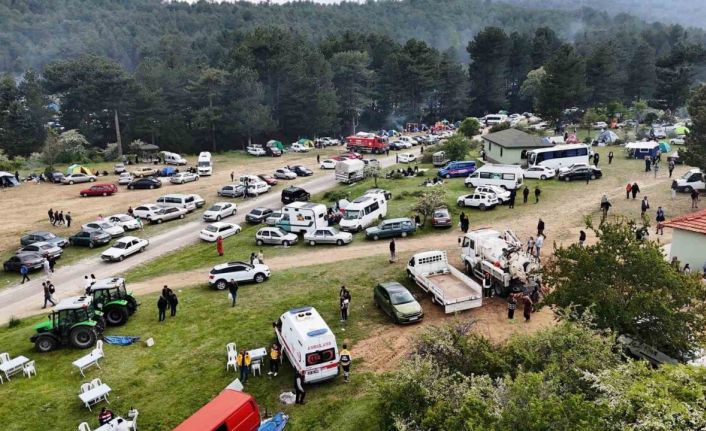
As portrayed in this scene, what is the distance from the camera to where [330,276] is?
97.9ft

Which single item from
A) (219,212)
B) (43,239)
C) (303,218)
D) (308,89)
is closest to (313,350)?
(303,218)

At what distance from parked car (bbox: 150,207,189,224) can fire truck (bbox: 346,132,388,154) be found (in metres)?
35.2

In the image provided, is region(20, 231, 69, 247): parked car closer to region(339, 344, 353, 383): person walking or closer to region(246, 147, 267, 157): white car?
region(339, 344, 353, 383): person walking

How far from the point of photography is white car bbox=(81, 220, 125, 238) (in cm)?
4003

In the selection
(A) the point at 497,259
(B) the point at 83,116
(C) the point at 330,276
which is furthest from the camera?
(B) the point at 83,116

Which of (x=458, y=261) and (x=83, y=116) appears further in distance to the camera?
(x=83, y=116)

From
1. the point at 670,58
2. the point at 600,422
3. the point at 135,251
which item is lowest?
the point at 135,251

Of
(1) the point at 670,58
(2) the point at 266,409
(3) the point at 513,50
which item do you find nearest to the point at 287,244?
(2) the point at 266,409

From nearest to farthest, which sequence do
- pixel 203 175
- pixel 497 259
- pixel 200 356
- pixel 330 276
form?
1. pixel 200 356
2. pixel 497 259
3. pixel 330 276
4. pixel 203 175

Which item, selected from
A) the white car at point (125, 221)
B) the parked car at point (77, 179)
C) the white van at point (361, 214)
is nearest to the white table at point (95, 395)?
Result: the white van at point (361, 214)

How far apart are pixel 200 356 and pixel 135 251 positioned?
17604 mm

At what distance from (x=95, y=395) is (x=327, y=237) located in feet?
62.8

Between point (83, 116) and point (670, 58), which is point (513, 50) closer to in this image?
point (670, 58)

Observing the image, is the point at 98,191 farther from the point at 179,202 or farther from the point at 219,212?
the point at 219,212
